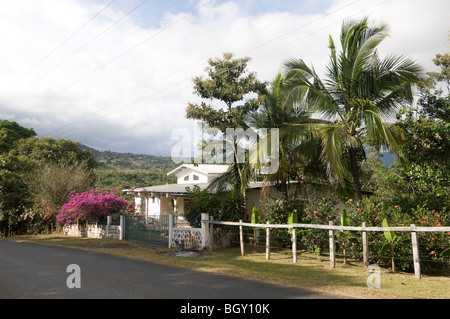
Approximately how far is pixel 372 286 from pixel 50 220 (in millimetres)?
23099

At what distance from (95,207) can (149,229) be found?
5.82 m

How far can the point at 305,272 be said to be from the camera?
407 inches

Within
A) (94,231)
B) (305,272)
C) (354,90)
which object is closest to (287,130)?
(354,90)

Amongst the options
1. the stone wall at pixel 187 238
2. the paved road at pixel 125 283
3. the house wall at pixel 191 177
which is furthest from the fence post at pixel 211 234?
the house wall at pixel 191 177

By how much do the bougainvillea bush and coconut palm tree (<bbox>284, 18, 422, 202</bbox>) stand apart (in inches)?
499

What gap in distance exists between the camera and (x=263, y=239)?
17.7m

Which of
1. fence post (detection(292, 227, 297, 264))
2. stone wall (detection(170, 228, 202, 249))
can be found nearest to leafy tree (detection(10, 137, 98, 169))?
stone wall (detection(170, 228, 202, 249))

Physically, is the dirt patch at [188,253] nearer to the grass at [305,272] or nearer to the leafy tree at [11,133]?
the grass at [305,272]

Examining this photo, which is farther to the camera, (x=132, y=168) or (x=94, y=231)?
(x=132, y=168)

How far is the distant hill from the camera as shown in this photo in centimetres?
5106

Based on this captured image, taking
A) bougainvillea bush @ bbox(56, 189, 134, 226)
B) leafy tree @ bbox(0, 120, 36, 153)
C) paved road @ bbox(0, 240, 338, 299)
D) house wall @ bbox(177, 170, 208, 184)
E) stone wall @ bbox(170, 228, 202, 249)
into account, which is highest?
leafy tree @ bbox(0, 120, 36, 153)

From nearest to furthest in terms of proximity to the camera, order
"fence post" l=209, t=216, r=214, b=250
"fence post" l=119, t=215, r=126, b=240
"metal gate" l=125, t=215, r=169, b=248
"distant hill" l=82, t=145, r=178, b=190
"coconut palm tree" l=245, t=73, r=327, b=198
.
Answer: "coconut palm tree" l=245, t=73, r=327, b=198
"fence post" l=209, t=216, r=214, b=250
"metal gate" l=125, t=215, r=169, b=248
"fence post" l=119, t=215, r=126, b=240
"distant hill" l=82, t=145, r=178, b=190

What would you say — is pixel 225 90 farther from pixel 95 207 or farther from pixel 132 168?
pixel 132 168

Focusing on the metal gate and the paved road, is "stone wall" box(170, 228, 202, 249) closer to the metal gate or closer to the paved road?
the metal gate
